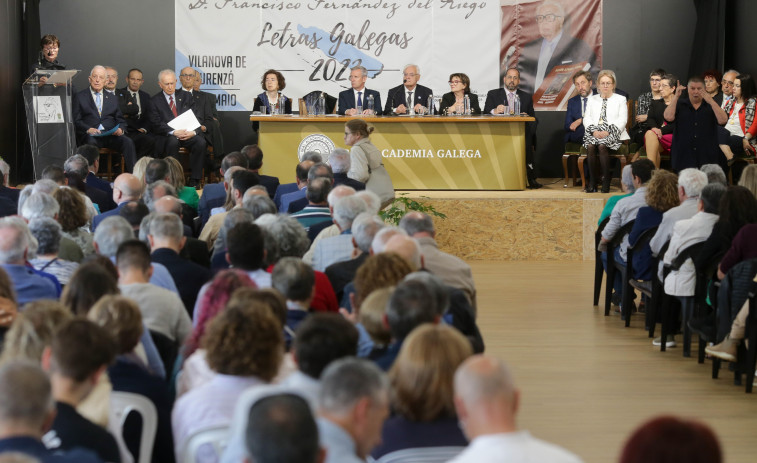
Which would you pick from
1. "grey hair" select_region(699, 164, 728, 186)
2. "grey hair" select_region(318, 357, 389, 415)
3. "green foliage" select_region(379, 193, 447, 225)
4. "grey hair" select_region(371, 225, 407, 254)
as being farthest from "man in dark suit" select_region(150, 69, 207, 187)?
"grey hair" select_region(318, 357, 389, 415)

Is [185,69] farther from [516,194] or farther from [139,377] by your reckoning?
[139,377]

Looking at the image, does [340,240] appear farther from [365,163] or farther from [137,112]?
[137,112]

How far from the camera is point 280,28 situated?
13625 mm

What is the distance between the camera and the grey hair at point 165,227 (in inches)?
203

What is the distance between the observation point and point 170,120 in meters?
12.5

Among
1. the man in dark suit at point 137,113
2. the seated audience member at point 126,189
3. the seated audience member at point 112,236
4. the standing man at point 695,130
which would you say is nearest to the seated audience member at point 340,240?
the seated audience member at point 112,236

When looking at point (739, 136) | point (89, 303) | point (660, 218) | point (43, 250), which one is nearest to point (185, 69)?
point (739, 136)

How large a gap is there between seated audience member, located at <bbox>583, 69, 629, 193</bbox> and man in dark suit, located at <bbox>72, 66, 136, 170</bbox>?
4964 mm

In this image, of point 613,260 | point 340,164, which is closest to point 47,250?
point 340,164

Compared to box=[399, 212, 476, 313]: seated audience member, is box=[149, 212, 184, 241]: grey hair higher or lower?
higher

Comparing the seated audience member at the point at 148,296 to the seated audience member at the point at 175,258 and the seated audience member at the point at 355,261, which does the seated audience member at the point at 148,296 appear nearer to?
the seated audience member at the point at 175,258

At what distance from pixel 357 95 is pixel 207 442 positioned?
30.5 ft

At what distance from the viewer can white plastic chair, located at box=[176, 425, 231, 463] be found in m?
3.10

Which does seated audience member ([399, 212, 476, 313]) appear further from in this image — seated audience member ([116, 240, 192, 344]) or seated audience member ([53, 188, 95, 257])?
seated audience member ([53, 188, 95, 257])
